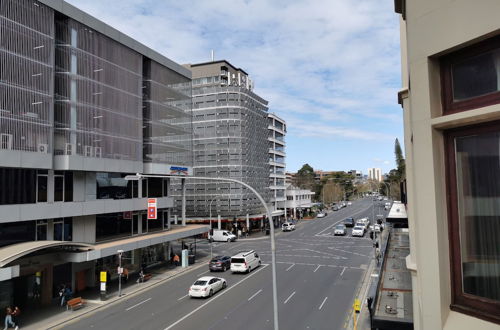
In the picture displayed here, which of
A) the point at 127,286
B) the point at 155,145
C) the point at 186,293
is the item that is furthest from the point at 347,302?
the point at 155,145

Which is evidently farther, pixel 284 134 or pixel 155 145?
pixel 284 134

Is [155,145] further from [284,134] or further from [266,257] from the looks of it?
[284,134]

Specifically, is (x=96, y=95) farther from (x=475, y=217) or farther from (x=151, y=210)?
(x=475, y=217)

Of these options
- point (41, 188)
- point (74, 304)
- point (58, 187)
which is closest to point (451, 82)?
point (74, 304)

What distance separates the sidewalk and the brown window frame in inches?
923

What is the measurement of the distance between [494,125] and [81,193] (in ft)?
94.9

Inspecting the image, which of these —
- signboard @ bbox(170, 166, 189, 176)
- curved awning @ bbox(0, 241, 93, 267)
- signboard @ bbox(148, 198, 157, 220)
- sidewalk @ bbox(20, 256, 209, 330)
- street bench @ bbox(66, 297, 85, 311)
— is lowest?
sidewalk @ bbox(20, 256, 209, 330)

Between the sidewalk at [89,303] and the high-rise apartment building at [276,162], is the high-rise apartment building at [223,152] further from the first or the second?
the sidewalk at [89,303]

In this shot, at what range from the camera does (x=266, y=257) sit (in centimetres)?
4166

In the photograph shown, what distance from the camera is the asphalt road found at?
66.8 feet

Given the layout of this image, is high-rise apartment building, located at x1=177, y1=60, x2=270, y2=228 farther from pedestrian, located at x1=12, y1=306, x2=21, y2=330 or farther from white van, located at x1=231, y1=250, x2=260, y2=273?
pedestrian, located at x1=12, y1=306, x2=21, y2=330

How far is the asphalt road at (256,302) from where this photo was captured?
802 inches

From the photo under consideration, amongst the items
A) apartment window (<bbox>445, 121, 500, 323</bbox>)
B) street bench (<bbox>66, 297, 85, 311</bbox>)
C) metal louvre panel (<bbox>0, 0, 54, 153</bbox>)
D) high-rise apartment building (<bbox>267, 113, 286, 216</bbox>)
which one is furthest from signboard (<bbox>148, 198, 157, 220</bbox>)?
high-rise apartment building (<bbox>267, 113, 286, 216</bbox>)

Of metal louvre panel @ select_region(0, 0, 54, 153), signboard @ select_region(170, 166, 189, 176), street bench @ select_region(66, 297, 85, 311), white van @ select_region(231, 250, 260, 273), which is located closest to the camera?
metal louvre panel @ select_region(0, 0, 54, 153)
